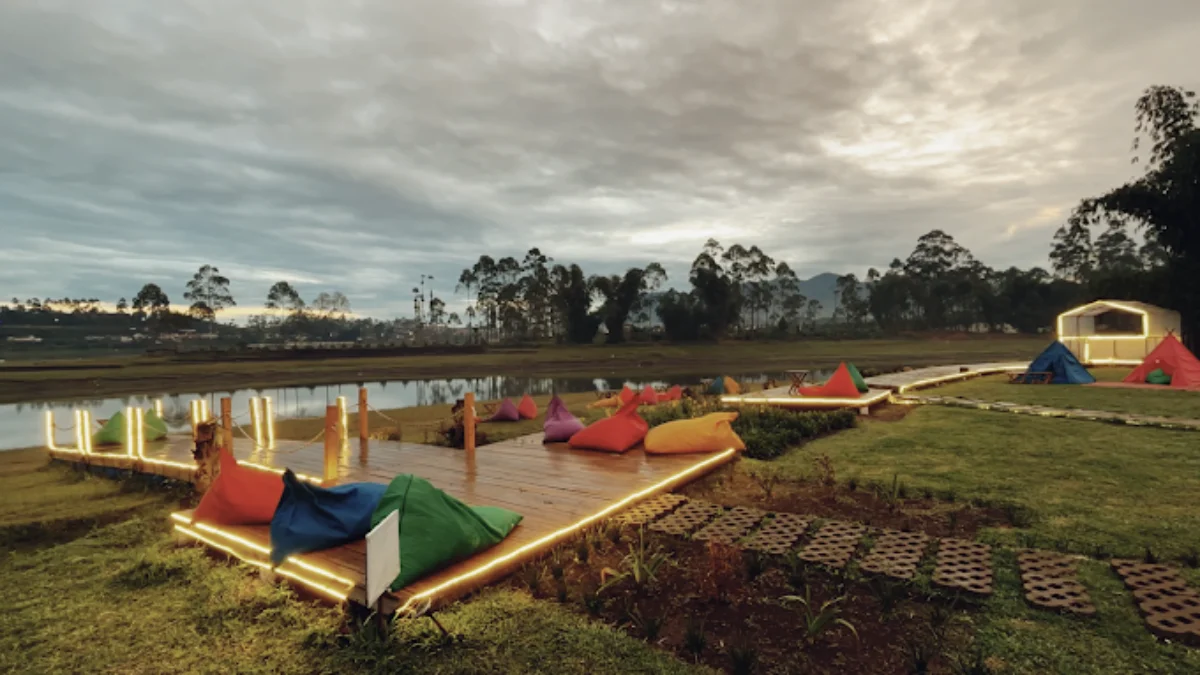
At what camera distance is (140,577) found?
212 inches

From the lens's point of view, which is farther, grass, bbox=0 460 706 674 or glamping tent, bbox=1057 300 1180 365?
glamping tent, bbox=1057 300 1180 365

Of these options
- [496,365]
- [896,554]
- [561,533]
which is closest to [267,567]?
[561,533]

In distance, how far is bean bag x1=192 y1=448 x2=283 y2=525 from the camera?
6.06 m

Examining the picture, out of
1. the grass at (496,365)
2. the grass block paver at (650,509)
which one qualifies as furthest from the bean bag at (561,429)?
the grass at (496,365)

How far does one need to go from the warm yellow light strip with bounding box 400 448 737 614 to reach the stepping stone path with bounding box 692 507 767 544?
1.10 m

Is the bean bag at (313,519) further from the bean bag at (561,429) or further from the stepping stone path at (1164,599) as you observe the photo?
the stepping stone path at (1164,599)

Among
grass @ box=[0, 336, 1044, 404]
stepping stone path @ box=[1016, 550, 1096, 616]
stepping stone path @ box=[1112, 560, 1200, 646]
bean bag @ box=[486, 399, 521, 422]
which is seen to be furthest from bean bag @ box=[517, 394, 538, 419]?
grass @ box=[0, 336, 1044, 404]

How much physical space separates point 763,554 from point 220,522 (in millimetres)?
5607

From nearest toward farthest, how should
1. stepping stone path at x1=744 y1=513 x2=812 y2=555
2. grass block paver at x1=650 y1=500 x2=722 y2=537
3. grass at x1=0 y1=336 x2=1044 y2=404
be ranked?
stepping stone path at x1=744 y1=513 x2=812 y2=555 < grass block paver at x1=650 y1=500 x2=722 y2=537 < grass at x1=0 y1=336 x2=1044 y2=404

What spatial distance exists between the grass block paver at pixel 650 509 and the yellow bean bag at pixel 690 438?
191cm

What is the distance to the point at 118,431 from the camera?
12000mm

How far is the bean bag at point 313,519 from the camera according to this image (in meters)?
5.07

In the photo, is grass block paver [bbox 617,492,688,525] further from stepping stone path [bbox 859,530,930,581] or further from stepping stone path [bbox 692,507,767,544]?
stepping stone path [bbox 859,530,930,581]

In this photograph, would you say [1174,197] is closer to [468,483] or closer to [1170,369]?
[1170,369]
